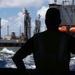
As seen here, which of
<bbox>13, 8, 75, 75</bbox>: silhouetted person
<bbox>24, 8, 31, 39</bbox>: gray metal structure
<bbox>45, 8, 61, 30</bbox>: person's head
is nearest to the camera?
<bbox>13, 8, 75, 75</bbox>: silhouetted person

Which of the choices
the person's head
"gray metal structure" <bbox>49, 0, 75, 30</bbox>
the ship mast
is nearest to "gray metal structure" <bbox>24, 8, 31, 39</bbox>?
the ship mast

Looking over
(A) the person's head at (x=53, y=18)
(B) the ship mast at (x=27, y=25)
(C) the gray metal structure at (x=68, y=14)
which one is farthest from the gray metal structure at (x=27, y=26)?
(A) the person's head at (x=53, y=18)

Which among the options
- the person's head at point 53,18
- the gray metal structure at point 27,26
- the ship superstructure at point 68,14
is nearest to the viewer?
the person's head at point 53,18

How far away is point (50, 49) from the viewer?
3.41m

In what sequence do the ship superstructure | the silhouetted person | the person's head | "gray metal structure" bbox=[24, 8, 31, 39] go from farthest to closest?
"gray metal structure" bbox=[24, 8, 31, 39] → the ship superstructure → the person's head → the silhouetted person

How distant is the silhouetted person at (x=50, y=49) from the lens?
338 cm

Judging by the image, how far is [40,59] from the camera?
11.2 feet

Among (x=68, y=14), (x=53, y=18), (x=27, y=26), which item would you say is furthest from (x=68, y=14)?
(x=53, y=18)

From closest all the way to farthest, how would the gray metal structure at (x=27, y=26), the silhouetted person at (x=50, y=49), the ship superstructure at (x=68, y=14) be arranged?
the silhouetted person at (x=50, y=49)
the ship superstructure at (x=68, y=14)
the gray metal structure at (x=27, y=26)

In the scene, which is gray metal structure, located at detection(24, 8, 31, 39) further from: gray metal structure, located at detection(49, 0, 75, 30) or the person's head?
the person's head

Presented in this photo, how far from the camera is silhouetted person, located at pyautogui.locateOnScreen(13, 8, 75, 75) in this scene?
3.38 meters

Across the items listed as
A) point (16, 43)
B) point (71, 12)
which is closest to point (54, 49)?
point (71, 12)

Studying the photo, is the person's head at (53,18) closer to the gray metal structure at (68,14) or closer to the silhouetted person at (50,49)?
the silhouetted person at (50,49)

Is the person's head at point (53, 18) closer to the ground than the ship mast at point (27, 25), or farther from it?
farther from it
